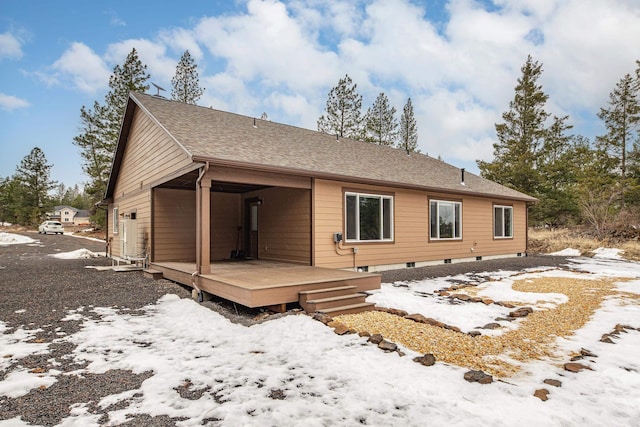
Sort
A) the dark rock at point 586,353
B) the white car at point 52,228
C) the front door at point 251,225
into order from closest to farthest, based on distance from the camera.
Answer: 1. the dark rock at point 586,353
2. the front door at point 251,225
3. the white car at point 52,228

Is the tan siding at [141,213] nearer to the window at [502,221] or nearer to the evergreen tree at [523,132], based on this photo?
the window at [502,221]

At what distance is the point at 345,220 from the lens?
28.2 feet

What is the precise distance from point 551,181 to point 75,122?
114ft

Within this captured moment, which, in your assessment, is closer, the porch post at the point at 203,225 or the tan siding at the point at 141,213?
the porch post at the point at 203,225

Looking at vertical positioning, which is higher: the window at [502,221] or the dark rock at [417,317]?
the window at [502,221]

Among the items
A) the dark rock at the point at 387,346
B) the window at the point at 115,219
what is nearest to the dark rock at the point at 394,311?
the dark rock at the point at 387,346

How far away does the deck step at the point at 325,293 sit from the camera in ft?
17.4

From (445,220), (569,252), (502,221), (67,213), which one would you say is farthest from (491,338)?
(67,213)

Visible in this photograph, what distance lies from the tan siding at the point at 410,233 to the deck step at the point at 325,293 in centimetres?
230

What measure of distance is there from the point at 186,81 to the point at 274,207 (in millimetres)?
19526

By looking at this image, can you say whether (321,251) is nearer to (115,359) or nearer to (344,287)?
(344,287)

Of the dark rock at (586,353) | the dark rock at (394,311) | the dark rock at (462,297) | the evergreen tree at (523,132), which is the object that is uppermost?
the evergreen tree at (523,132)

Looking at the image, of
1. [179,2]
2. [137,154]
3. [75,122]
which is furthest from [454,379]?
[75,122]

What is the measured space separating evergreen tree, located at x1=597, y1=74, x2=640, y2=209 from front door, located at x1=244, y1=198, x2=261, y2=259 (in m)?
25.6
